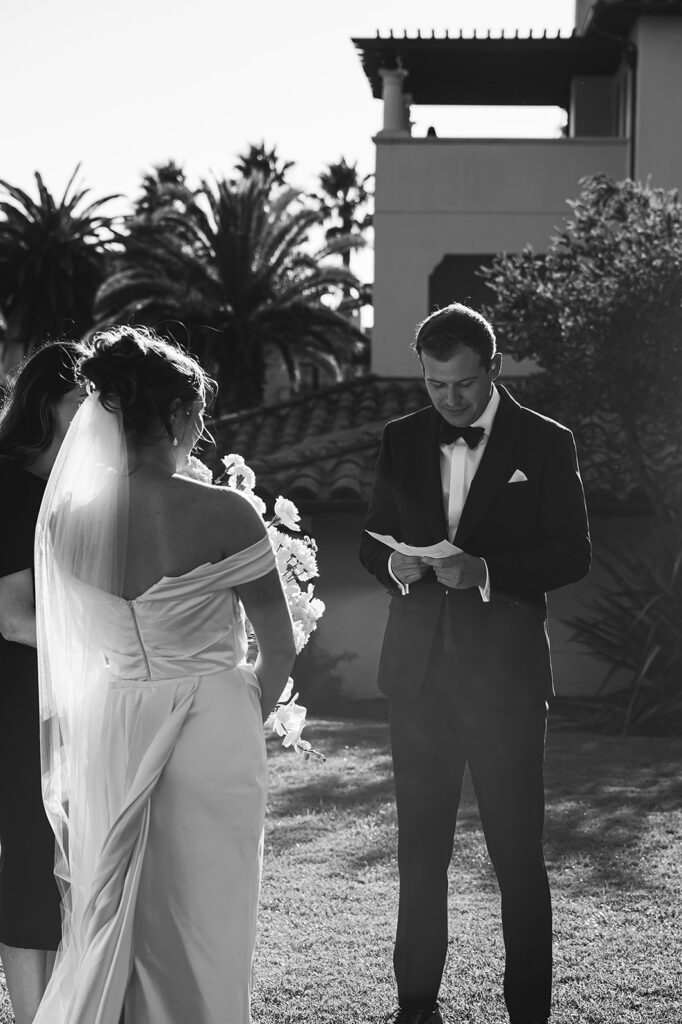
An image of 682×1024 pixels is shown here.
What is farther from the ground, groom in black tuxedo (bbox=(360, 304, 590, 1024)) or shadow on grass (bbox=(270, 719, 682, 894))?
groom in black tuxedo (bbox=(360, 304, 590, 1024))

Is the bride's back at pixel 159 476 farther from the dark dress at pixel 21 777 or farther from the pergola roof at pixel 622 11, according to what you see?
the pergola roof at pixel 622 11

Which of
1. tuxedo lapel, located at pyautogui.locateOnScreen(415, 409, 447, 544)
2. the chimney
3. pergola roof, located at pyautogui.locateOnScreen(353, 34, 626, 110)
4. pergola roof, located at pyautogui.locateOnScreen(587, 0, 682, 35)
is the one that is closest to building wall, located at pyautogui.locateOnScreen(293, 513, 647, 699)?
pergola roof, located at pyautogui.locateOnScreen(587, 0, 682, 35)

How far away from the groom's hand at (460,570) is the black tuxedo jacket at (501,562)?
69 mm

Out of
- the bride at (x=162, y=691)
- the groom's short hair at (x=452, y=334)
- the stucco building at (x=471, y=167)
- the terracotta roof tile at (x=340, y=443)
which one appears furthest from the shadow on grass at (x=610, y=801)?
the stucco building at (x=471, y=167)

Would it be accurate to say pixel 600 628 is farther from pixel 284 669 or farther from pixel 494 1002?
pixel 284 669

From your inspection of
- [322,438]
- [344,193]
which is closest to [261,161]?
[344,193]

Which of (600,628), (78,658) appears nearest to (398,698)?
(78,658)

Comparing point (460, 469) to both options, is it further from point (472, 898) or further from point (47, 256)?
Result: point (47, 256)

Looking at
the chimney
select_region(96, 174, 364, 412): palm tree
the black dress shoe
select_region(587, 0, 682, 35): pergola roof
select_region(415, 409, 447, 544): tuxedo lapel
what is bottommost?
the black dress shoe

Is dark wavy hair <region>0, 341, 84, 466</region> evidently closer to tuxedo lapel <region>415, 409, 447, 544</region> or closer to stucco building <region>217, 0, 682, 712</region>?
tuxedo lapel <region>415, 409, 447, 544</region>

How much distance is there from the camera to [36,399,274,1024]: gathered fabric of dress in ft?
11.0

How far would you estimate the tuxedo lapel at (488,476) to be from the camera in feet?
14.2

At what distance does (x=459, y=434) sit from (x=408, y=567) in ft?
1.71

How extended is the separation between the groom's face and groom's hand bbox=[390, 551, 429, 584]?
517 mm
